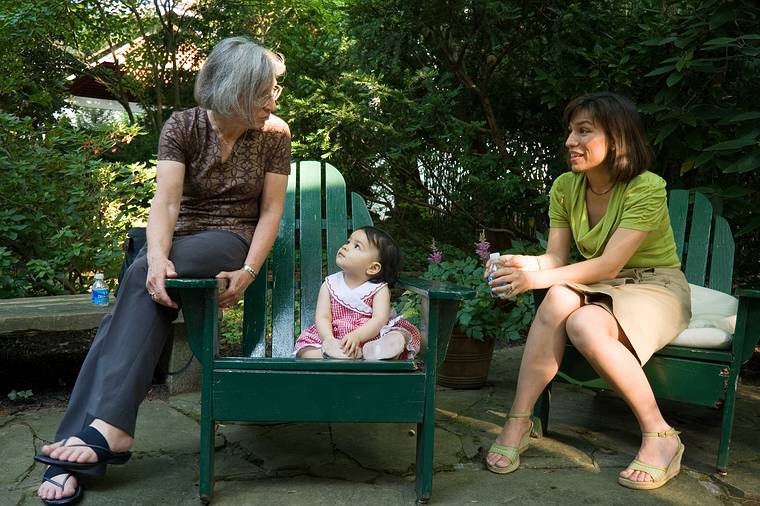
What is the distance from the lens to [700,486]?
2.19 meters

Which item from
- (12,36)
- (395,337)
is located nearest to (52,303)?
(395,337)

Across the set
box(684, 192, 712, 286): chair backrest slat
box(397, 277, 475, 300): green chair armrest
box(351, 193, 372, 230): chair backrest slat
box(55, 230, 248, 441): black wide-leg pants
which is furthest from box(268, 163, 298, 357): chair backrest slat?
box(684, 192, 712, 286): chair backrest slat

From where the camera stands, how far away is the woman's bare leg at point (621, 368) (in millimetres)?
2135

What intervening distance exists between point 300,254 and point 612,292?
3.92ft

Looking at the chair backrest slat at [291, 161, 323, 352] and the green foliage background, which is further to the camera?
the green foliage background

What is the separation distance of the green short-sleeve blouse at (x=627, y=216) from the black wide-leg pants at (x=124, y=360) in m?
1.35

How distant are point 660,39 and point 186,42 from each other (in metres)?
4.60

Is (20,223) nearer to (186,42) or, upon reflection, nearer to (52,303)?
(52,303)

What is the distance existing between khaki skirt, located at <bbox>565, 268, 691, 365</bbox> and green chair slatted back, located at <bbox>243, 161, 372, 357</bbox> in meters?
0.97

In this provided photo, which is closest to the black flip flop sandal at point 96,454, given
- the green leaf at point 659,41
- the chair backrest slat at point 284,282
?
the chair backrest slat at point 284,282

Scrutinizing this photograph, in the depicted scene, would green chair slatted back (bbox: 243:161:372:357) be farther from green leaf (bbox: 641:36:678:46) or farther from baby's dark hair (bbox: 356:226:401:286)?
green leaf (bbox: 641:36:678:46)

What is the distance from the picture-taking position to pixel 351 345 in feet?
7.14

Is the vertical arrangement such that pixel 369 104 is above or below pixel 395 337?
above

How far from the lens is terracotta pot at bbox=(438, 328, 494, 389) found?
10.5ft
